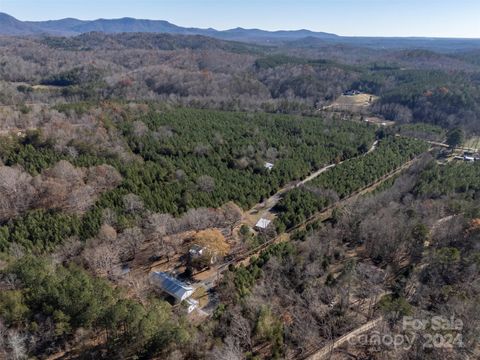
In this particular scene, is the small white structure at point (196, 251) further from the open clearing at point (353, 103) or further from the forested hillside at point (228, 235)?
the open clearing at point (353, 103)

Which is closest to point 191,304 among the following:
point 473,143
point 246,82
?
point 473,143

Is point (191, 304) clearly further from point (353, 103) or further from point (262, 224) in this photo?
point (353, 103)

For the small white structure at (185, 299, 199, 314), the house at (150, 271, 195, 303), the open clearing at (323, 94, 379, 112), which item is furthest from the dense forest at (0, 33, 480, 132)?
the small white structure at (185, 299, 199, 314)

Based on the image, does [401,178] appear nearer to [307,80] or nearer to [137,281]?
[137,281]

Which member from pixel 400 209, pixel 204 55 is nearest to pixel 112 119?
pixel 400 209

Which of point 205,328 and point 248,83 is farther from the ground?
point 248,83

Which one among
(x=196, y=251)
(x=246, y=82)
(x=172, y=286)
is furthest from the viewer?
(x=246, y=82)

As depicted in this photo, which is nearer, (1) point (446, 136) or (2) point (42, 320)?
(2) point (42, 320)
